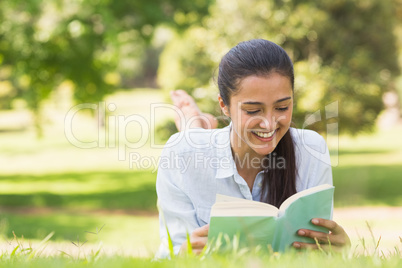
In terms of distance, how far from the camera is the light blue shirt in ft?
8.86

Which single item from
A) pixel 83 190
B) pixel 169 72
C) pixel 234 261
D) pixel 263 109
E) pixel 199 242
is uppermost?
pixel 169 72

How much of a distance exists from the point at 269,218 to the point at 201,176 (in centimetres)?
72

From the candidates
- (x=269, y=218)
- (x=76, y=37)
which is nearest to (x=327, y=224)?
(x=269, y=218)

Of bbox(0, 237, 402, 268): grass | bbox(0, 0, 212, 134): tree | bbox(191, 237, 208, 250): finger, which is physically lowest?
bbox(191, 237, 208, 250): finger

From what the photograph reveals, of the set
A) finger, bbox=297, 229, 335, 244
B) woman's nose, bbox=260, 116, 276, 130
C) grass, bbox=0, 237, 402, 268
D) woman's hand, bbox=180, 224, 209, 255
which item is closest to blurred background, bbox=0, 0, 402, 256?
woman's nose, bbox=260, 116, 276, 130

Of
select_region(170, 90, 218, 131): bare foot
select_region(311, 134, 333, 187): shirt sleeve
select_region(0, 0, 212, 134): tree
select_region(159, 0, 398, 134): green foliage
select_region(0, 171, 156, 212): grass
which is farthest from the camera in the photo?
select_region(0, 171, 156, 212): grass

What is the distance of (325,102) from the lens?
12.7m

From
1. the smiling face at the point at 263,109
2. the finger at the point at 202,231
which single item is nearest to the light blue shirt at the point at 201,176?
the smiling face at the point at 263,109

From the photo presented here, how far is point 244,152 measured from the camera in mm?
2889

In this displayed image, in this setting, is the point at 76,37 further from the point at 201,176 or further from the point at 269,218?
the point at 269,218

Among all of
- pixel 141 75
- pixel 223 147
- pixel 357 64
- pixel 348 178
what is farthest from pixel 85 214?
pixel 141 75

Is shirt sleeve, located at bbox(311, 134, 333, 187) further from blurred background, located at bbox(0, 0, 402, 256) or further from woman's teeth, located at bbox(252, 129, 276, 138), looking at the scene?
blurred background, located at bbox(0, 0, 402, 256)

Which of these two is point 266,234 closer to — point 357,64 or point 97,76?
point 97,76

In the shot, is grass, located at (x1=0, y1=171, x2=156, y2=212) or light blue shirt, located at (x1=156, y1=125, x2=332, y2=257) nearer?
light blue shirt, located at (x1=156, y1=125, x2=332, y2=257)
